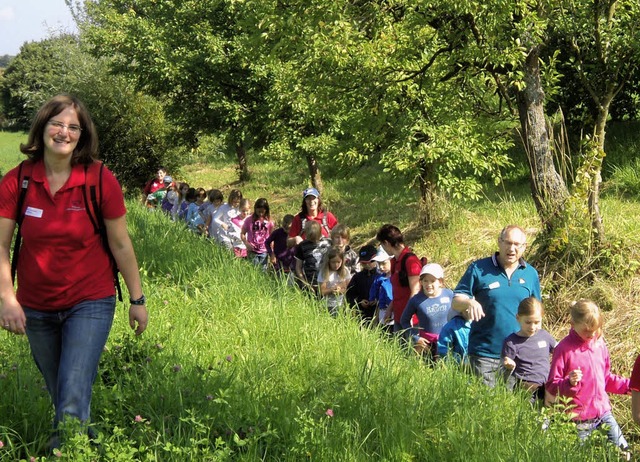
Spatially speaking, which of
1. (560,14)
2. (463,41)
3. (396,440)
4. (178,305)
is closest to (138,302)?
(396,440)

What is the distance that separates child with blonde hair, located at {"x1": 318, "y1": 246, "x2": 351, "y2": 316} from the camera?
7.67 meters

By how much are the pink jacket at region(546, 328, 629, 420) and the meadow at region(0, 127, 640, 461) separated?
33cm

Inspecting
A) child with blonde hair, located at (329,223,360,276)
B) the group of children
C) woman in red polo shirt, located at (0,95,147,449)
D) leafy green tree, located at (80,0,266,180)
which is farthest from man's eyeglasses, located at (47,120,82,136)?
leafy green tree, located at (80,0,266,180)

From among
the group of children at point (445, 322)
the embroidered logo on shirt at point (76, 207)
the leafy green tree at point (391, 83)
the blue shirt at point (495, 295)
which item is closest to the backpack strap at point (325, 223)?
the group of children at point (445, 322)

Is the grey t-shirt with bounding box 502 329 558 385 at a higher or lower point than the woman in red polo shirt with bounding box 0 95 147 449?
lower

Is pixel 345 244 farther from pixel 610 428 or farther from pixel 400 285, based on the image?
pixel 610 428

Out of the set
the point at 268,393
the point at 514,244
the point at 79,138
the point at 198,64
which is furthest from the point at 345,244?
the point at 198,64

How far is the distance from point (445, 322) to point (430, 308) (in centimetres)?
18

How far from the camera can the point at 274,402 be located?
4.21 m

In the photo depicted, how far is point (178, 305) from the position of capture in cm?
645

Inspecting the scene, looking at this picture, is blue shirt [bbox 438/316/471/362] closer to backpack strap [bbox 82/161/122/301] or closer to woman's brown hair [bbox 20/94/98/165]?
backpack strap [bbox 82/161/122/301]

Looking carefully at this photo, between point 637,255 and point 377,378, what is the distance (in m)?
4.95

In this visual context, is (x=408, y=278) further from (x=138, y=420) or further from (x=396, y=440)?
(x=138, y=420)

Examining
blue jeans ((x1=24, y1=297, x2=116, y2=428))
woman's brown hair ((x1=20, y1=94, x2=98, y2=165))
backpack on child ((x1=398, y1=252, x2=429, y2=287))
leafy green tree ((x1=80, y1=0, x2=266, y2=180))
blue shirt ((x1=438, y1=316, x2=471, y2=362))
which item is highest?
leafy green tree ((x1=80, y1=0, x2=266, y2=180))
